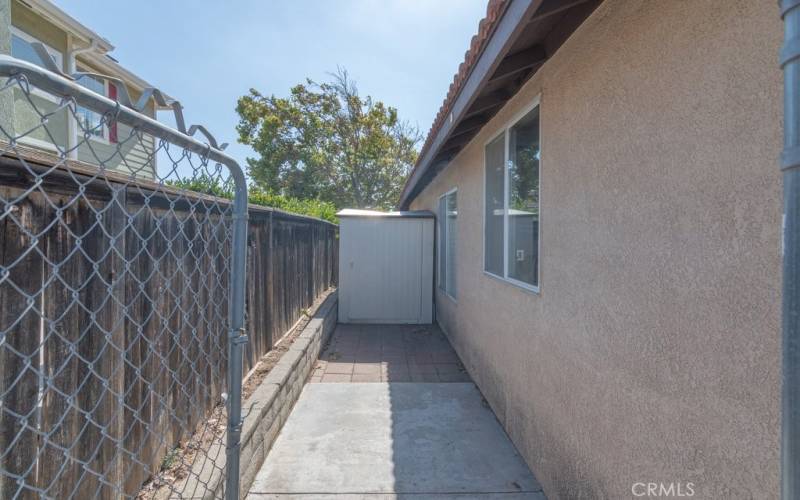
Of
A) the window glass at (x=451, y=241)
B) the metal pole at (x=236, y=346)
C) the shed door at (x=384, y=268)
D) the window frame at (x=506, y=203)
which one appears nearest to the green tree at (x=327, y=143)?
the shed door at (x=384, y=268)

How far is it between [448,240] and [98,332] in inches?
218

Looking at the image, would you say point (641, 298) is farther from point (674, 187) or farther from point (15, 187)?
point (15, 187)

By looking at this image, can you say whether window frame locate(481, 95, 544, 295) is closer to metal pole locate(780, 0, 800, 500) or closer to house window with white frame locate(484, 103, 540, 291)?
house window with white frame locate(484, 103, 540, 291)

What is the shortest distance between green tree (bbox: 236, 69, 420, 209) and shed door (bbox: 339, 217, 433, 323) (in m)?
14.9

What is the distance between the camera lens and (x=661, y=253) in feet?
5.36

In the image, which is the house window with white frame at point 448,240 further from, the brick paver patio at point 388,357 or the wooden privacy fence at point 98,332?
the wooden privacy fence at point 98,332

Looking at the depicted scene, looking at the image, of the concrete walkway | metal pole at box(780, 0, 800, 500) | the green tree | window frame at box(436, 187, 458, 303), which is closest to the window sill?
the concrete walkway

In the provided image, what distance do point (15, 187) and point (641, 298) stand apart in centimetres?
224

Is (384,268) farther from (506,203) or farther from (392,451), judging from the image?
(392,451)

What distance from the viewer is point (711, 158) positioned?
1390 millimetres

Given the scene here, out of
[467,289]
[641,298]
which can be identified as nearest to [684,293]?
[641,298]

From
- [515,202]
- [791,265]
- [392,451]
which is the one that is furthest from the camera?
[515,202]

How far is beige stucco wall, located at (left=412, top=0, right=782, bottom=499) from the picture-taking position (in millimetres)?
1221

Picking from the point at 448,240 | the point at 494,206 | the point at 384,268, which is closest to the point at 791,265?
the point at 494,206
